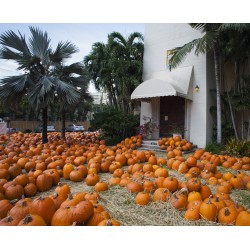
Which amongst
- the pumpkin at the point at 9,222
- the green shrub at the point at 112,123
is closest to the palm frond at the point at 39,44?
the green shrub at the point at 112,123

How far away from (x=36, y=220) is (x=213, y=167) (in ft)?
13.0

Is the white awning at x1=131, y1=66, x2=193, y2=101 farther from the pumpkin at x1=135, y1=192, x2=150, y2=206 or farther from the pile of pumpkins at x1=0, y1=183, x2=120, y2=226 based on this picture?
the pile of pumpkins at x1=0, y1=183, x2=120, y2=226

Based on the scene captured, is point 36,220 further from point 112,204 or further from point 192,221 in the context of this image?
point 192,221

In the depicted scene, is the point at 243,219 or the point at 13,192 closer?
the point at 243,219

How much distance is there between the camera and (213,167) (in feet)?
15.9

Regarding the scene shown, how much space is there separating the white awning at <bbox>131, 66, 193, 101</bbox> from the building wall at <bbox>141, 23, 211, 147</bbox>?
416 millimetres

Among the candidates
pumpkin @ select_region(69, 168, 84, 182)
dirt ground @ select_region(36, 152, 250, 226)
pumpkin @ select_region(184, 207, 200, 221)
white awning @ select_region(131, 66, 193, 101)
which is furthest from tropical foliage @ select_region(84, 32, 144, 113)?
pumpkin @ select_region(184, 207, 200, 221)

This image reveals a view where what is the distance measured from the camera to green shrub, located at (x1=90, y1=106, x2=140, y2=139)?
11.6 metres

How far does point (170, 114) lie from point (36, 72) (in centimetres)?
729

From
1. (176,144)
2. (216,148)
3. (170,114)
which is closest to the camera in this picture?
(216,148)

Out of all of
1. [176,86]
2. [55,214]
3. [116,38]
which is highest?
[116,38]

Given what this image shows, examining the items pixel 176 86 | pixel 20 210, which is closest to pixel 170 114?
pixel 176 86

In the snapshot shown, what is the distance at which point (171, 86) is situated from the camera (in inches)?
390

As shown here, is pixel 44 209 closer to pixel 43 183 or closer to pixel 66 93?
pixel 43 183
